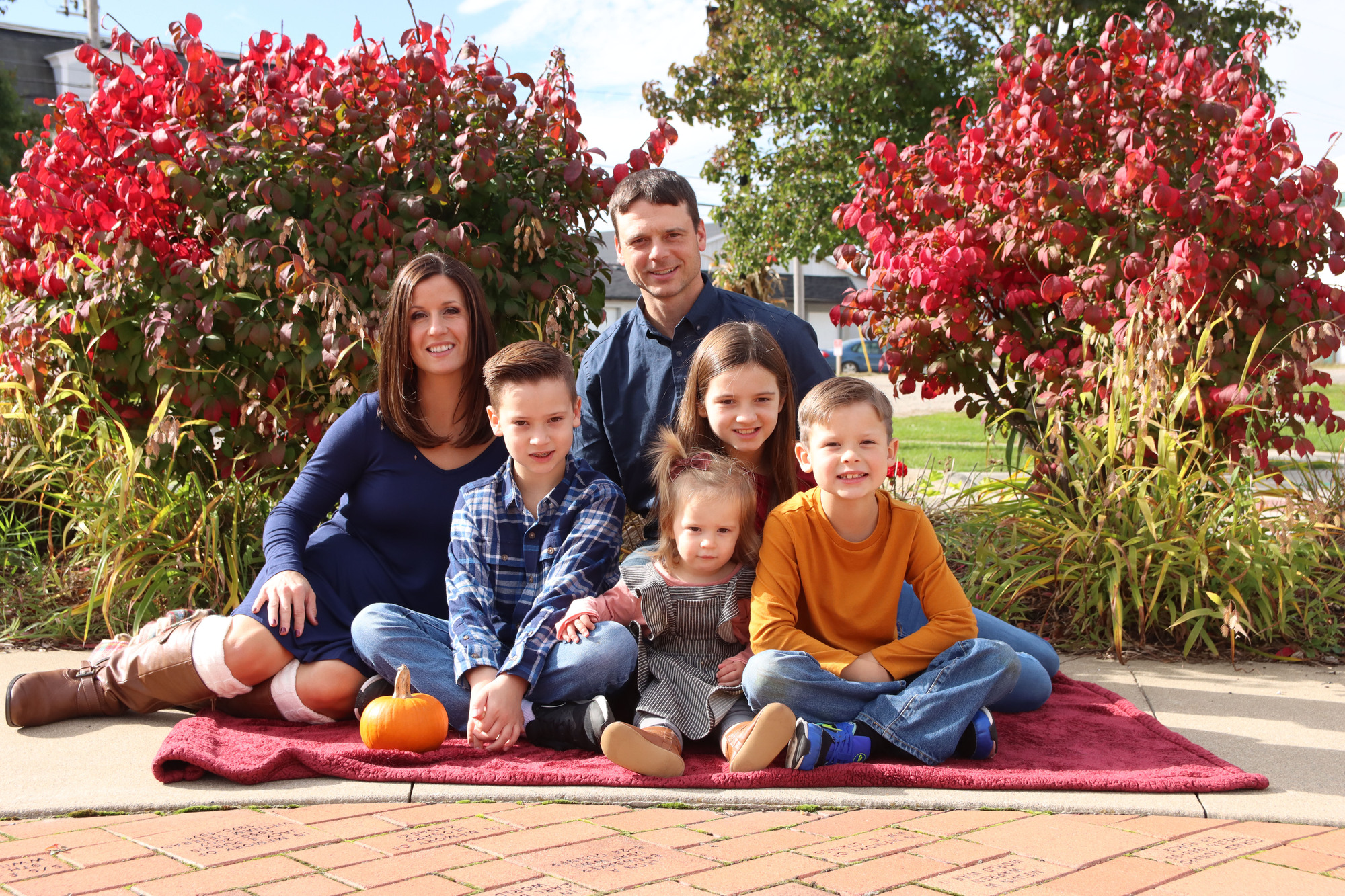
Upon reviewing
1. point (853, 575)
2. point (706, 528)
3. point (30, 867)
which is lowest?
point (30, 867)

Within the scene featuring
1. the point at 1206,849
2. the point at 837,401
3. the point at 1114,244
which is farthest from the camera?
the point at 1114,244

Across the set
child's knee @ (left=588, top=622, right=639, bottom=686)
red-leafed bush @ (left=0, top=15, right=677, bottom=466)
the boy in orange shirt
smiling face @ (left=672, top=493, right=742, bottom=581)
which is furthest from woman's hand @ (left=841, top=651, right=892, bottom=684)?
red-leafed bush @ (left=0, top=15, right=677, bottom=466)

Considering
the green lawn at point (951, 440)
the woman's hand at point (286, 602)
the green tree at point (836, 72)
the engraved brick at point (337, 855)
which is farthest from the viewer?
the green tree at point (836, 72)

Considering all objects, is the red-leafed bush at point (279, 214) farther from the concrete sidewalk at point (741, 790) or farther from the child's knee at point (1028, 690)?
the child's knee at point (1028, 690)

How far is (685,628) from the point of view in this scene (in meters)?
3.00

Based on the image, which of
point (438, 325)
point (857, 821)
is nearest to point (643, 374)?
point (438, 325)

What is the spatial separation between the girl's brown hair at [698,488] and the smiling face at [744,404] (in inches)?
3.4

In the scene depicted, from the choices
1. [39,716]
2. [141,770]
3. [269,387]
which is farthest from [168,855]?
[269,387]

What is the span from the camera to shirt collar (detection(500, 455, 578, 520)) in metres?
3.07

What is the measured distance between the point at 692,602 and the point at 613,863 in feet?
3.41

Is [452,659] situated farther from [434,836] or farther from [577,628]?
[434,836]

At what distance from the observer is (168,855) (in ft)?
6.73

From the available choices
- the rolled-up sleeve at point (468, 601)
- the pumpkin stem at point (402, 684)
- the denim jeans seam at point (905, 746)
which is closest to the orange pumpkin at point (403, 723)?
the pumpkin stem at point (402, 684)

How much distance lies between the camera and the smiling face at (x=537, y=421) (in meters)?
2.98
